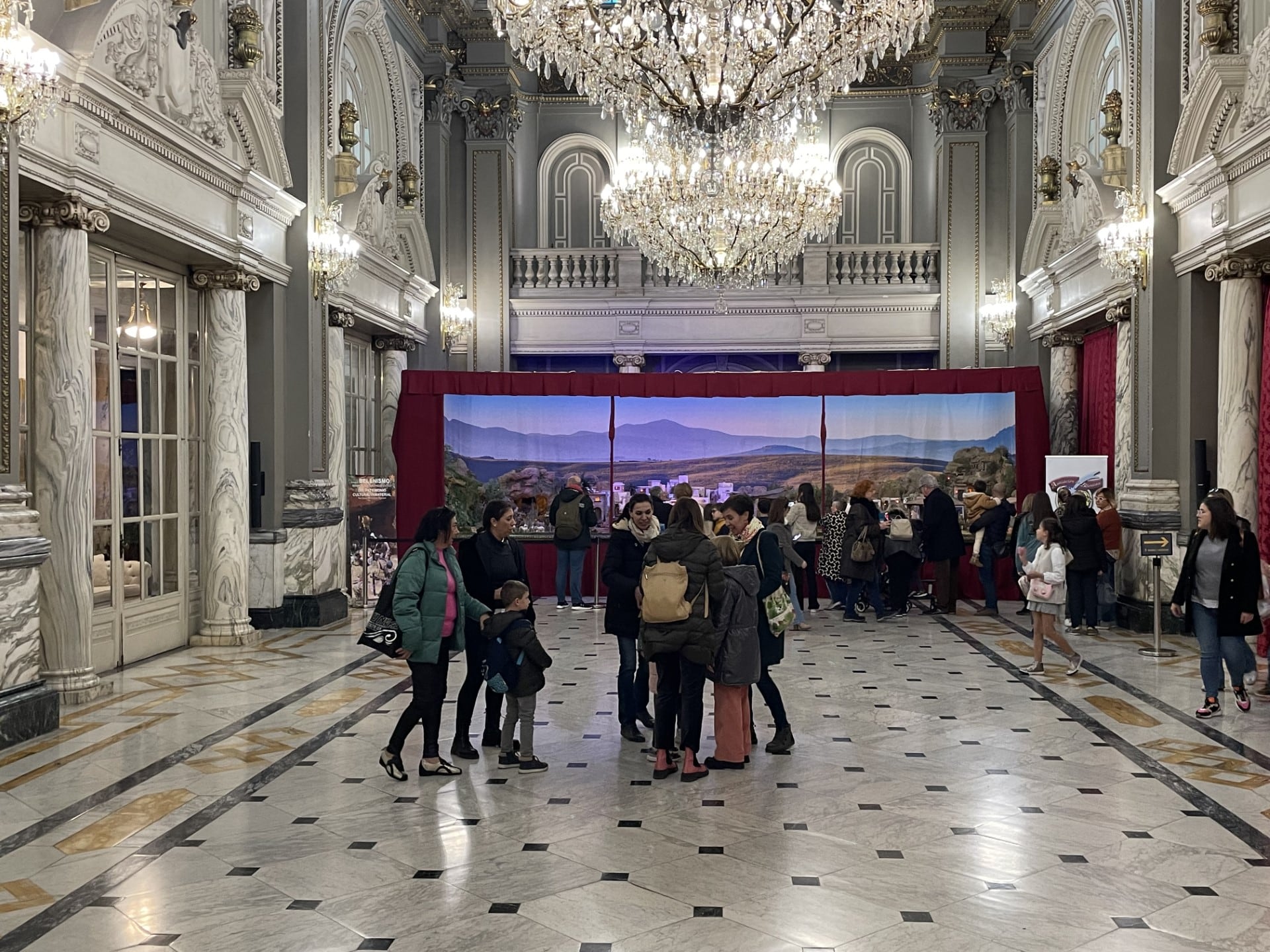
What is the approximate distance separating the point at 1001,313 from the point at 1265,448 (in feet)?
23.1

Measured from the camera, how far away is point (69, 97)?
284 inches

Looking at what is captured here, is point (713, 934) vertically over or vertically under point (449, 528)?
under

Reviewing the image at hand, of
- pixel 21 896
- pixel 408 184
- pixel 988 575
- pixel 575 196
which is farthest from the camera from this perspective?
pixel 575 196

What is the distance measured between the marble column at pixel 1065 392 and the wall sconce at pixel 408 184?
8324 millimetres

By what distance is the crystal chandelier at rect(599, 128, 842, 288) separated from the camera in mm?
12000

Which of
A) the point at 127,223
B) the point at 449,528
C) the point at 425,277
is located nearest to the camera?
the point at 449,528

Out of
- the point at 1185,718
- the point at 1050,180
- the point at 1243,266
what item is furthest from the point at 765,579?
the point at 1050,180

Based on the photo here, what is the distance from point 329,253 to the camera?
11.3 meters

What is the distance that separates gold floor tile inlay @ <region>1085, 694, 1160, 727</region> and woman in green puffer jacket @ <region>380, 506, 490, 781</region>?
411 cm

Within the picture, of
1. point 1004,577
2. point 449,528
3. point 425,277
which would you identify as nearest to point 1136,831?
point 449,528

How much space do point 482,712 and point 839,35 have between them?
18.5 ft

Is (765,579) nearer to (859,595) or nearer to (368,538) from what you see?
(859,595)

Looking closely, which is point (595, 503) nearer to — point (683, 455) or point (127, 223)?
point (683, 455)

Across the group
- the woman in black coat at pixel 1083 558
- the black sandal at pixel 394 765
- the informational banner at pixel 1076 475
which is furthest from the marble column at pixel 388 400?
the black sandal at pixel 394 765
